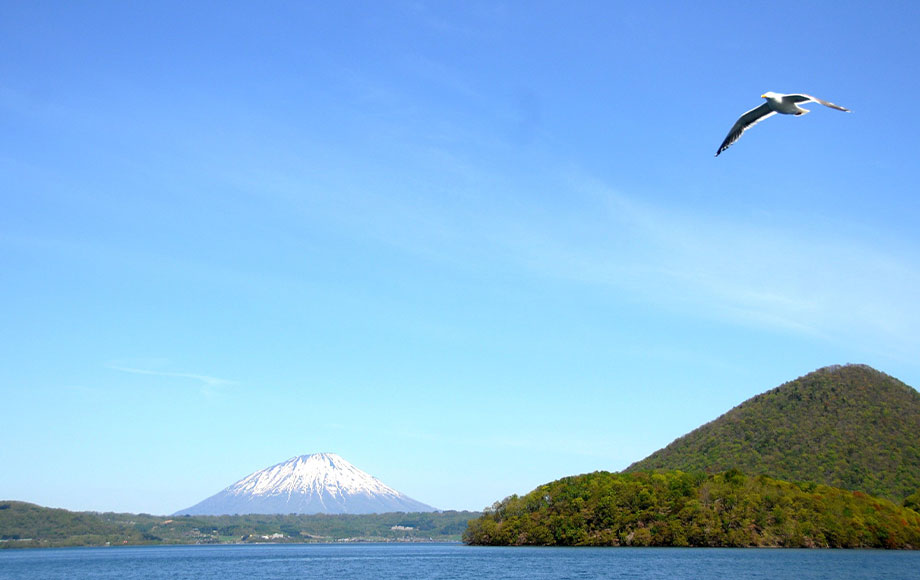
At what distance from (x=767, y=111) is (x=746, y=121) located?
0.92 metres

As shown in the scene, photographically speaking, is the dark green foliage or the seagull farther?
the dark green foliage

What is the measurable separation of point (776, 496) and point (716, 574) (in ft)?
192

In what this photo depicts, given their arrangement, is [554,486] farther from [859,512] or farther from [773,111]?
[773,111]

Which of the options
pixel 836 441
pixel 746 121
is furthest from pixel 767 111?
pixel 836 441

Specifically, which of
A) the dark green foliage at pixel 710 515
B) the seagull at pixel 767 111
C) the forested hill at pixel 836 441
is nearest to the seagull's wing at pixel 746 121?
the seagull at pixel 767 111

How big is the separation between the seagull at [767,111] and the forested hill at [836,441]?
14050 centimetres

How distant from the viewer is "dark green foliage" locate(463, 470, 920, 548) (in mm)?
120000

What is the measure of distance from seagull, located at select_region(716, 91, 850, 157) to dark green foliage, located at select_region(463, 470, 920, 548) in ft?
348

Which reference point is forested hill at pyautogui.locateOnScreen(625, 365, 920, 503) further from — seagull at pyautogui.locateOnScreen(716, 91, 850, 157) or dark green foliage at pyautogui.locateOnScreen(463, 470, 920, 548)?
seagull at pyautogui.locateOnScreen(716, 91, 850, 157)

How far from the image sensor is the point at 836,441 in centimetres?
16938

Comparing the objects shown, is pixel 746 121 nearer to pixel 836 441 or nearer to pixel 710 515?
pixel 710 515

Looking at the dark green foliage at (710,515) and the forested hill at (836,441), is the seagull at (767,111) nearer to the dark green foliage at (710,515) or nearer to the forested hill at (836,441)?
the dark green foliage at (710,515)

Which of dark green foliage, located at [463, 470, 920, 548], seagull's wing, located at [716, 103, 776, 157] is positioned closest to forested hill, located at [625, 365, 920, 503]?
dark green foliage, located at [463, 470, 920, 548]

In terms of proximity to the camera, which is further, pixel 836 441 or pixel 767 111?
pixel 836 441
